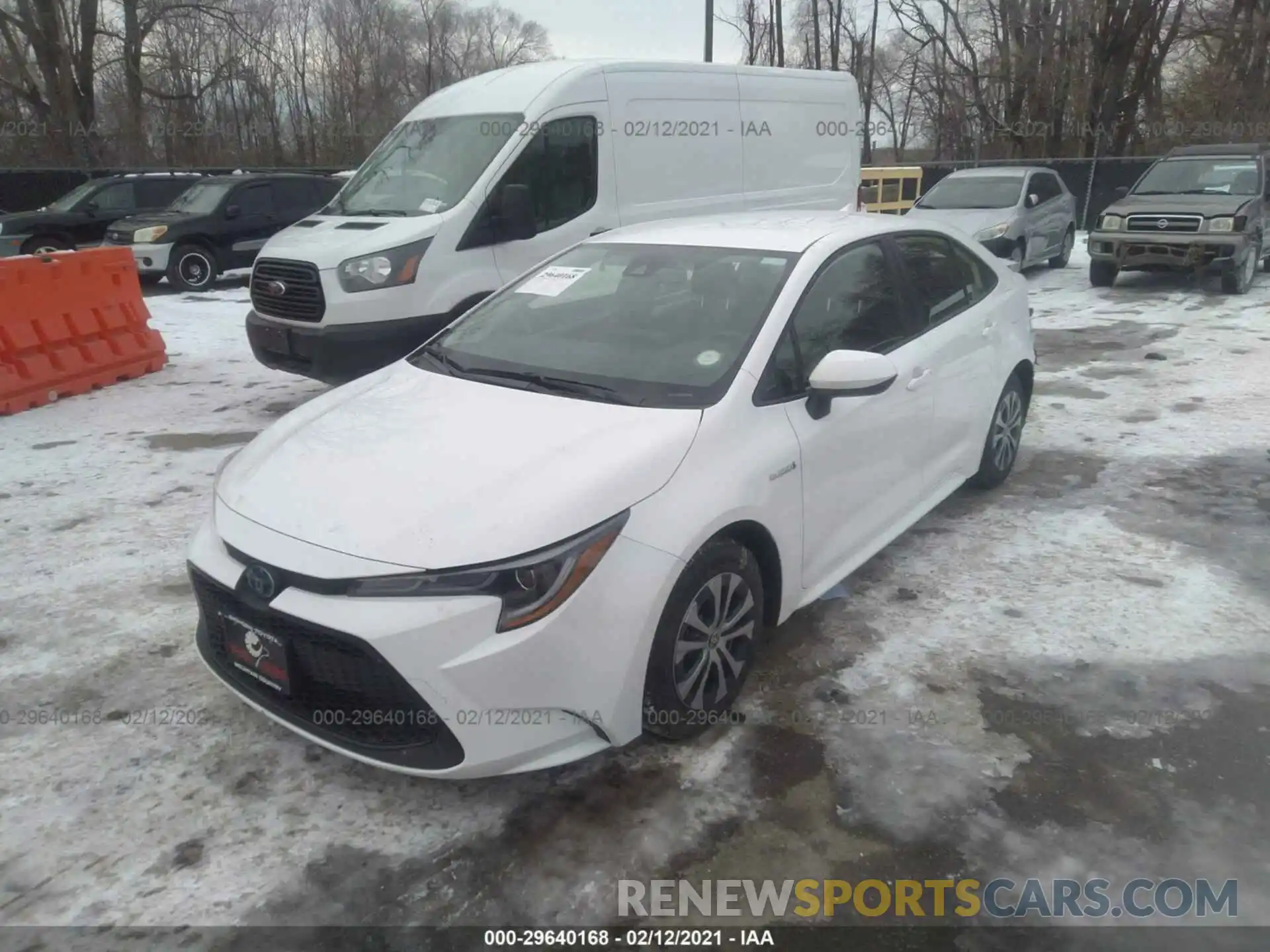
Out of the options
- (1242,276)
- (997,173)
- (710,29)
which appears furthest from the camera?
(710,29)

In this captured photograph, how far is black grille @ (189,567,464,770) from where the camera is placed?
2570mm

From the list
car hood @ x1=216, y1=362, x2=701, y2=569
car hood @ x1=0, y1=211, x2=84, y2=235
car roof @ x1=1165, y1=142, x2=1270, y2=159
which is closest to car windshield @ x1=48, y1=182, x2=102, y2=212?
car hood @ x1=0, y1=211, x2=84, y2=235

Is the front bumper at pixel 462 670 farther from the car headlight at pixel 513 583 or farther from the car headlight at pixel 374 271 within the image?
the car headlight at pixel 374 271

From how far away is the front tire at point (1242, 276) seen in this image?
1214 centimetres

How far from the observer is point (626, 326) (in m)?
3.71

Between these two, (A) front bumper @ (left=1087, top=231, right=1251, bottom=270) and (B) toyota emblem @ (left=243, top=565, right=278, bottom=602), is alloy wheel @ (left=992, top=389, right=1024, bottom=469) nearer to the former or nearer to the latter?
(B) toyota emblem @ (left=243, top=565, right=278, bottom=602)

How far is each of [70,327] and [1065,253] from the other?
14341 millimetres

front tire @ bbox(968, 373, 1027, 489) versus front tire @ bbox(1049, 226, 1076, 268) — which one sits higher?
front tire @ bbox(1049, 226, 1076, 268)

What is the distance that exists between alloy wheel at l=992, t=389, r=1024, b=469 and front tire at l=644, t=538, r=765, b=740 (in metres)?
2.50

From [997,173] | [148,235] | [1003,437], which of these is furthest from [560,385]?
[997,173]

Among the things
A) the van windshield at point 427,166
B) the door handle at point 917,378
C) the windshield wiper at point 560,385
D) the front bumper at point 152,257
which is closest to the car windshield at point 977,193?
the van windshield at point 427,166

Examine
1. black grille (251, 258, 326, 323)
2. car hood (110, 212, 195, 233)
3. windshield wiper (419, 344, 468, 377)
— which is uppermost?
car hood (110, 212, 195, 233)

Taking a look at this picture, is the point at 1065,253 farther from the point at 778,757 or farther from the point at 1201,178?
the point at 778,757

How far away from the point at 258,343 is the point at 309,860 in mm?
5289
